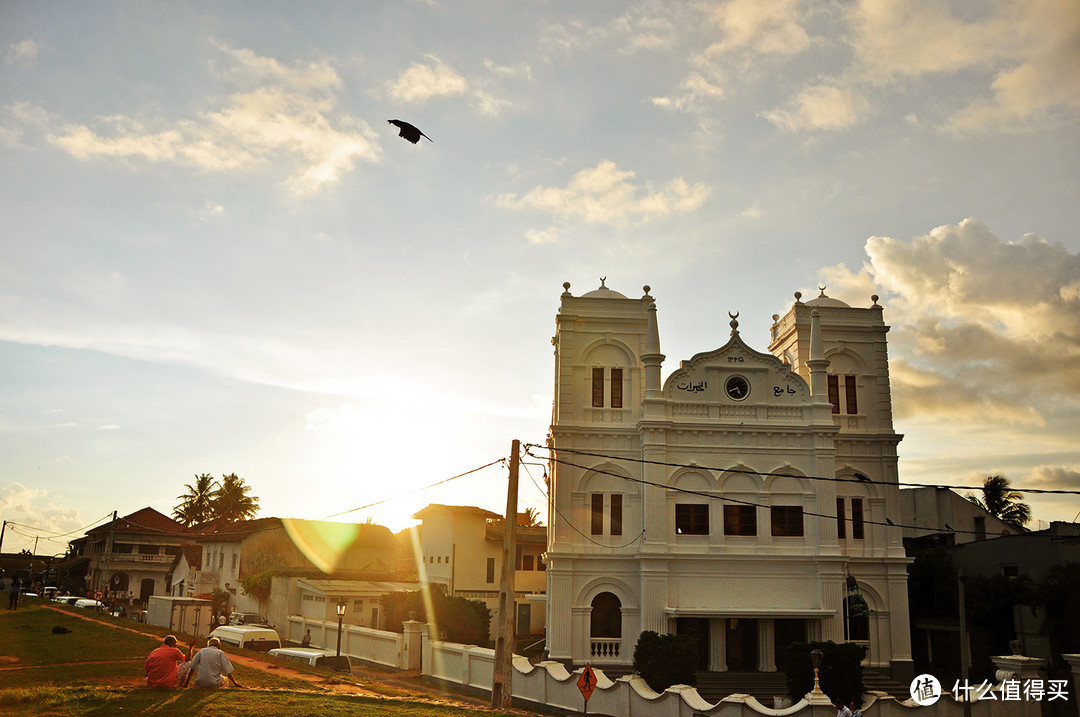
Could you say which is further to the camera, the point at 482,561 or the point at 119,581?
the point at 119,581

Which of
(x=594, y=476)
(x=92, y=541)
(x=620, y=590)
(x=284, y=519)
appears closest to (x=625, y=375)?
(x=594, y=476)

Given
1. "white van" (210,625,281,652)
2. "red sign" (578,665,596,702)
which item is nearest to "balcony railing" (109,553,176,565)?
"white van" (210,625,281,652)

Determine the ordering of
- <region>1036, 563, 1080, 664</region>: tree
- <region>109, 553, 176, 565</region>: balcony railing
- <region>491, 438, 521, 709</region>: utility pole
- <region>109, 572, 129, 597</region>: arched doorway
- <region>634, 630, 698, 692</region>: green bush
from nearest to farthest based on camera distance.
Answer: <region>491, 438, 521, 709</region>: utility pole < <region>634, 630, 698, 692</region>: green bush < <region>1036, 563, 1080, 664</region>: tree < <region>109, 572, 129, 597</region>: arched doorway < <region>109, 553, 176, 565</region>: balcony railing

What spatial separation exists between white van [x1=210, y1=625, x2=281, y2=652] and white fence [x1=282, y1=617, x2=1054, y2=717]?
6658mm

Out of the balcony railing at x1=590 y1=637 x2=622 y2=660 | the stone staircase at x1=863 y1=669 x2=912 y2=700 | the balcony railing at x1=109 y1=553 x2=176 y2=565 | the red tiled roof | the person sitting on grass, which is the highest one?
the red tiled roof

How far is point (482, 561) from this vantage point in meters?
52.4

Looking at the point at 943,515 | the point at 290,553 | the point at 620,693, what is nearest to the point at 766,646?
the point at 620,693

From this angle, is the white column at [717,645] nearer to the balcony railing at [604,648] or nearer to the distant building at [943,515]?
the balcony railing at [604,648]

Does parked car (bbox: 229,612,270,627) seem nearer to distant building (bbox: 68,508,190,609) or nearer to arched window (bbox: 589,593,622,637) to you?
arched window (bbox: 589,593,622,637)

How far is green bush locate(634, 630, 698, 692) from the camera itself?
29.6 meters

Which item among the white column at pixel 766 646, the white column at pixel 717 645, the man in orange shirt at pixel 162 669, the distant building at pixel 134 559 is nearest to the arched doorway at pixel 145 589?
the distant building at pixel 134 559

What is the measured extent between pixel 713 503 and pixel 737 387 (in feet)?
17.6

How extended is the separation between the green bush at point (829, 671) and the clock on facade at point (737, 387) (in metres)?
11.3

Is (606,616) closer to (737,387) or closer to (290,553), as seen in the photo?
(737,387)
